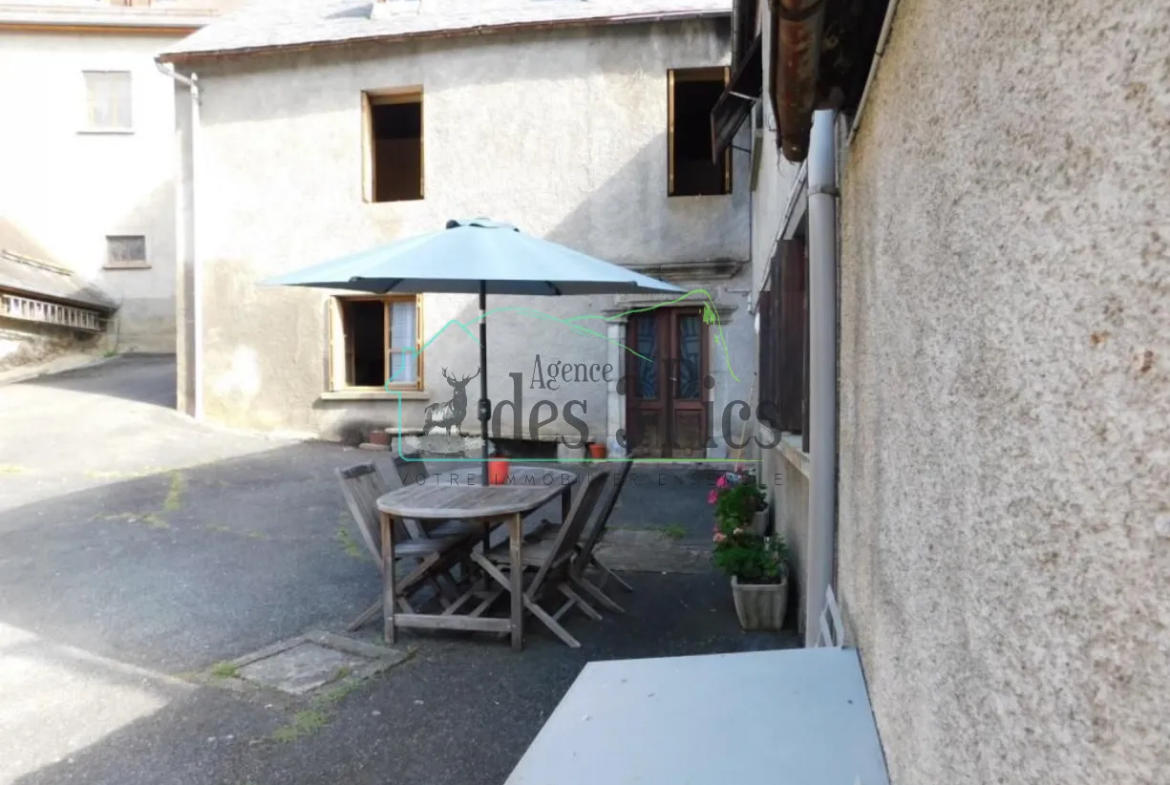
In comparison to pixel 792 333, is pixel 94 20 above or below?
above

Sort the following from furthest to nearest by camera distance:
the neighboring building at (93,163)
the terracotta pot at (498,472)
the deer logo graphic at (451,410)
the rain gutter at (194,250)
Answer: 1. the neighboring building at (93,163)
2. the rain gutter at (194,250)
3. the deer logo graphic at (451,410)
4. the terracotta pot at (498,472)

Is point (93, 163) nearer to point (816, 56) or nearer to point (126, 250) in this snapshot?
point (126, 250)

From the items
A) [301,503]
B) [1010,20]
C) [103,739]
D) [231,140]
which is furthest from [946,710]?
[231,140]

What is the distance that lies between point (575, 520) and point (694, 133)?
10739 millimetres

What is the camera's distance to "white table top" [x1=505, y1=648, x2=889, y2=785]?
150cm

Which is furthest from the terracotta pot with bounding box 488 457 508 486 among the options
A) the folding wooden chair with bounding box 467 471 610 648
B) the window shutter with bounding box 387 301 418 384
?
the window shutter with bounding box 387 301 418 384

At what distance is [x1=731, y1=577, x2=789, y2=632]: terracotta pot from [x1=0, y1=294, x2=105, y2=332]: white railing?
53.0 ft

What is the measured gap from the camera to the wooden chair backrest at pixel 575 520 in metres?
3.91

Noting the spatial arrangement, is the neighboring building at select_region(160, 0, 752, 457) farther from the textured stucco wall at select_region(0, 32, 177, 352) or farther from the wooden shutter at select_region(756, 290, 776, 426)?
the textured stucco wall at select_region(0, 32, 177, 352)

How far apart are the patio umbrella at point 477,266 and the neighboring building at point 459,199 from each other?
17.4 feet

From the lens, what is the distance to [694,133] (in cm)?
1323

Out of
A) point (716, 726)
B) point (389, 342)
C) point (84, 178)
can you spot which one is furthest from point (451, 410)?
point (84, 178)

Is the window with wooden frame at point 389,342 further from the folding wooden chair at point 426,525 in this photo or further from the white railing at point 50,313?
the white railing at point 50,313

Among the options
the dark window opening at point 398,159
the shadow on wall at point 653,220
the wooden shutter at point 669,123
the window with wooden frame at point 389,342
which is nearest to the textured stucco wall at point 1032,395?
the shadow on wall at point 653,220
